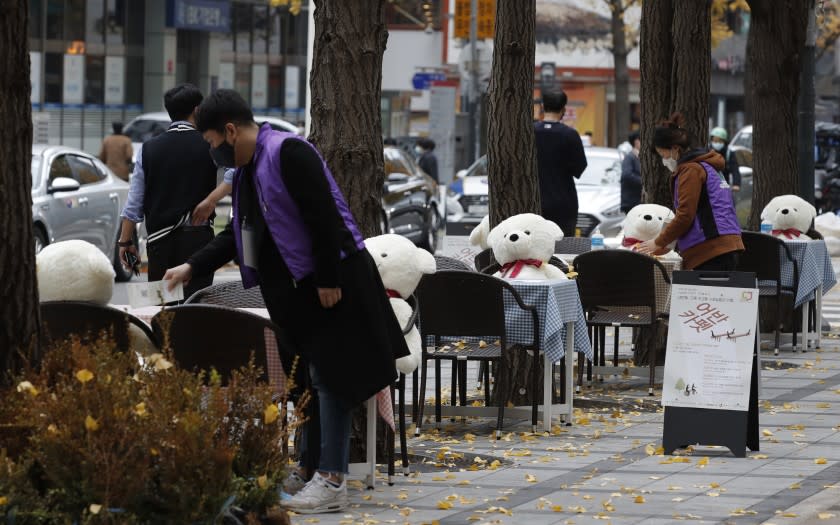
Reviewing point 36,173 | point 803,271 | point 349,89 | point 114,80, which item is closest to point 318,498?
point 349,89

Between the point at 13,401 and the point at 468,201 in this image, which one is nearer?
the point at 13,401

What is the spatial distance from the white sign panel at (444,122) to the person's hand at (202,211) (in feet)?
94.3

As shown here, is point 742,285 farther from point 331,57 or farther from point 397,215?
point 397,215

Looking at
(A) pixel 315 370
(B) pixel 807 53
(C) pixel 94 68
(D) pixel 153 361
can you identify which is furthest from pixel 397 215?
(C) pixel 94 68

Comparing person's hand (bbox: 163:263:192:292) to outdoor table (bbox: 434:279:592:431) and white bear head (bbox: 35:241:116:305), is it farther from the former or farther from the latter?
outdoor table (bbox: 434:279:592:431)

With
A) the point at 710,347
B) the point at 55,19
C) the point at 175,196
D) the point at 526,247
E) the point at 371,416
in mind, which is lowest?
the point at 371,416

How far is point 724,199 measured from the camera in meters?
11.4

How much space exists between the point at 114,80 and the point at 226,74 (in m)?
5.95

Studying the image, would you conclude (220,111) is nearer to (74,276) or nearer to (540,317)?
(74,276)

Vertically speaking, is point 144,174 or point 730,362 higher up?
point 144,174

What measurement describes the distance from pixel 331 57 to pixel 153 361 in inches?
122

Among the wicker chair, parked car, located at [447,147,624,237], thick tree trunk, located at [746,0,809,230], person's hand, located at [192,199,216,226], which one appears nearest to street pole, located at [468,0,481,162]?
parked car, located at [447,147,624,237]

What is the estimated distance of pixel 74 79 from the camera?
45938 millimetres

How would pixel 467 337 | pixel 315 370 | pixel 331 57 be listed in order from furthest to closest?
pixel 467 337, pixel 331 57, pixel 315 370
